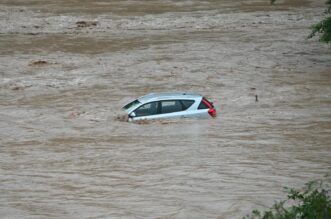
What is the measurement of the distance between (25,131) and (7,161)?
3210 millimetres

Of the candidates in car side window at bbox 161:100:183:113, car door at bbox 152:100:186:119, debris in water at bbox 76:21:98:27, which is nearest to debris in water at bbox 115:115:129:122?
car door at bbox 152:100:186:119

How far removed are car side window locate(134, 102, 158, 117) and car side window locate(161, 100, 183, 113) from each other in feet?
0.66

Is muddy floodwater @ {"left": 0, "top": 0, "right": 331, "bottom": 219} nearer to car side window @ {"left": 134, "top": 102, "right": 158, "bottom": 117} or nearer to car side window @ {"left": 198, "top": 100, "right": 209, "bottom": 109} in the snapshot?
car side window @ {"left": 134, "top": 102, "right": 158, "bottom": 117}

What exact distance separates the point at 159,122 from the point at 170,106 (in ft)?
1.61

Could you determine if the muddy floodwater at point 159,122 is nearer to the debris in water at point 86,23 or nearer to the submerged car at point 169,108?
the debris in water at point 86,23

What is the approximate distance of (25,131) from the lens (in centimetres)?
2025

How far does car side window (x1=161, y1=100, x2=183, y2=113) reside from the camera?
1989 centimetres

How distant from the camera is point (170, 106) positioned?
65.4 ft

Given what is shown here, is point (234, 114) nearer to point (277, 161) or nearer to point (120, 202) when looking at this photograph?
point (277, 161)

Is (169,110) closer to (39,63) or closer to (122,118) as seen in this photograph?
(122,118)

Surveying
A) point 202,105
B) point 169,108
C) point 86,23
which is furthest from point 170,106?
point 86,23

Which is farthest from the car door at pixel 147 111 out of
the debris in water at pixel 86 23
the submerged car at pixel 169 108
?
the debris in water at pixel 86 23

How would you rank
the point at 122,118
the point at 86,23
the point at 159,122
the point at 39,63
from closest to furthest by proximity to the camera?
the point at 159,122 → the point at 122,118 → the point at 39,63 → the point at 86,23

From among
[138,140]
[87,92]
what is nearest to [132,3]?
[87,92]
